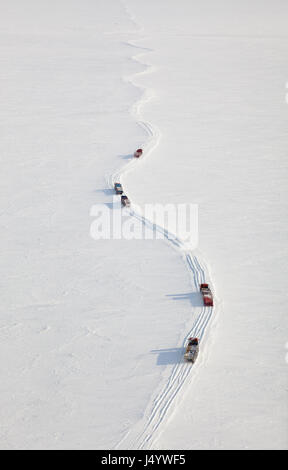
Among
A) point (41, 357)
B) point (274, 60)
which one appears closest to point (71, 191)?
point (41, 357)

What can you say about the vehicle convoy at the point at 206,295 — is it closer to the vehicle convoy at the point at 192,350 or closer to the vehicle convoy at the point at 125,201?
the vehicle convoy at the point at 192,350

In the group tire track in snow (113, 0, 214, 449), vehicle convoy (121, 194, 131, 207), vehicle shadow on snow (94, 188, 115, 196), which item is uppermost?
vehicle shadow on snow (94, 188, 115, 196)

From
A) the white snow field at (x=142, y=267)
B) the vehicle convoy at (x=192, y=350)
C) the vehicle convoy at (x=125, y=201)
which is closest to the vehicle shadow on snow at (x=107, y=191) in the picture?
the white snow field at (x=142, y=267)

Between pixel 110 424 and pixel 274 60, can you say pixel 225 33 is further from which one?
pixel 110 424

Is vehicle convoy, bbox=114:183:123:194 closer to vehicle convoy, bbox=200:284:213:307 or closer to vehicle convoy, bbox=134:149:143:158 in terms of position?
vehicle convoy, bbox=134:149:143:158

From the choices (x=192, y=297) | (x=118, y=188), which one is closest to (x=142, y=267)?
(x=192, y=297)

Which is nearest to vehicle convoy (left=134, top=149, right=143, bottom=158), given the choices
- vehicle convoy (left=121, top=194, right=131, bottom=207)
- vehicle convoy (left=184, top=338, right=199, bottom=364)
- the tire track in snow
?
the tire track in snow
